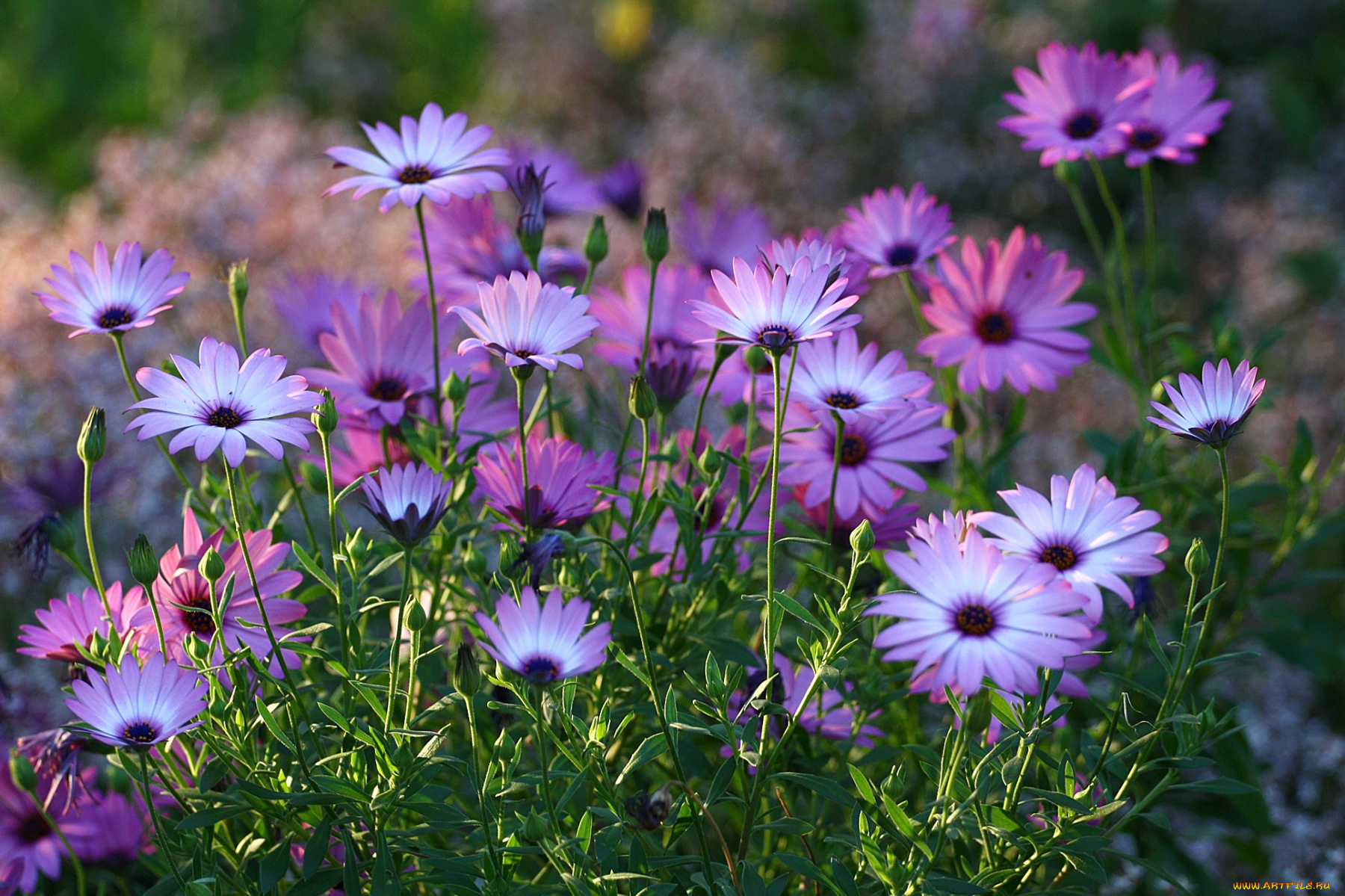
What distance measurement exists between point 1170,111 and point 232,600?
957 millimetres

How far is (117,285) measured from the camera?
859 mm

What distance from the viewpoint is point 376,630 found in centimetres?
125

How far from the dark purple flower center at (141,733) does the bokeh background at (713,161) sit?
35 cm

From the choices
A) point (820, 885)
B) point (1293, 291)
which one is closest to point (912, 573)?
point (820, 885)

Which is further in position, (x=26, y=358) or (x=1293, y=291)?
(x=1293, y=291)

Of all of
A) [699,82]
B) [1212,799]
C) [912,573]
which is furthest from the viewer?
[699,82]

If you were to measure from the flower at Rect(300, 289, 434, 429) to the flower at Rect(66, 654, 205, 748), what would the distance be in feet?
0.90

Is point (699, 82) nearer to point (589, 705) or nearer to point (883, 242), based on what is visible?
point (883, 242)

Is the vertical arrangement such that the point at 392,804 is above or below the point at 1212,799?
below

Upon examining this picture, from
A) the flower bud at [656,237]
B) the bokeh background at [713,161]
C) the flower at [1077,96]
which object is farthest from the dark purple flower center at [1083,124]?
the flower bud at [656,237]

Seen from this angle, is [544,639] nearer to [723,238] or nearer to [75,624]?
[75,624]

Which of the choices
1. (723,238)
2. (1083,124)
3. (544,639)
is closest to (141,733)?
(544,639)

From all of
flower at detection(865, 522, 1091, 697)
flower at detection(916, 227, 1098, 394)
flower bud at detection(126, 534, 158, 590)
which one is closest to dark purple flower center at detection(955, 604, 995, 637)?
flower at detection(865, 522, 1091, 697)

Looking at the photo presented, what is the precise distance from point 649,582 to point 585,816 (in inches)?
9.7
